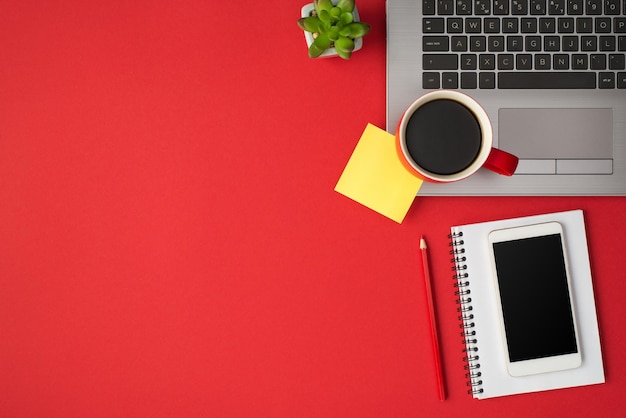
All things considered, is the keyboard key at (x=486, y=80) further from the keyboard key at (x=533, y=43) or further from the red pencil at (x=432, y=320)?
the red pencil at (x=432, y=320)

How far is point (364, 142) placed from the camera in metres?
0.83

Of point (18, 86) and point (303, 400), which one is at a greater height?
point (18, 86)

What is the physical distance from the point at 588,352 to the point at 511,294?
140 mm

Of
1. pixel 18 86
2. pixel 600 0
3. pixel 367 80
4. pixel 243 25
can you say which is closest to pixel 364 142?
pixel 367 80

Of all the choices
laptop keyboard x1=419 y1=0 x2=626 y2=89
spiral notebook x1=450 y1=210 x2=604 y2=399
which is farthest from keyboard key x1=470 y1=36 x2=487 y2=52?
spiral notebook x1=450 y1=210 x2=604 y2=399

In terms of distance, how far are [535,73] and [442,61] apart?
13 centimetres

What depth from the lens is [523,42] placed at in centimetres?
78

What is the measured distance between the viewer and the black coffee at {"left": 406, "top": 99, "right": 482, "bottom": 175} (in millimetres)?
746

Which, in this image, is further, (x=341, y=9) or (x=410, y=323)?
(x=410, y=323)

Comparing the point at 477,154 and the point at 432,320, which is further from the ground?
the point at 477,154

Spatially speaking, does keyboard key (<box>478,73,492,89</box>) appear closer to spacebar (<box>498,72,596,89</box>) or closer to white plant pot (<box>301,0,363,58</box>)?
A: spacebar (<box>498,72,596,89</box>)

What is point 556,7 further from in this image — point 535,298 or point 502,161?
point 535,298

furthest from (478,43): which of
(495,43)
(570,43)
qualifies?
(570,43)

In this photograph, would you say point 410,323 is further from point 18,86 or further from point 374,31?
point 18,86
